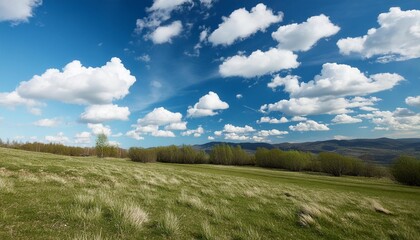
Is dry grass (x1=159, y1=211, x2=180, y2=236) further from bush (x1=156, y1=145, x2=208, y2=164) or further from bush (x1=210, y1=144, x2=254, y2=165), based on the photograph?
bush (x1=210, y1=144, x2=254, y2=165)

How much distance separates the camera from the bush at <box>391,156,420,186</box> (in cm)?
8256

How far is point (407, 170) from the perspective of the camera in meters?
83.7

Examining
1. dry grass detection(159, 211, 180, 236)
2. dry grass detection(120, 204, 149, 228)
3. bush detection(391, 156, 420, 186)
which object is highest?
dry grass detection(120, 204, 149, 228)

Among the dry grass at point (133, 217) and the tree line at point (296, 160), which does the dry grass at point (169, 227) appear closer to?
the dry grass at point (133, 217)

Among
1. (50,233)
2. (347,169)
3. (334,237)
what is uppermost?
(50,233)

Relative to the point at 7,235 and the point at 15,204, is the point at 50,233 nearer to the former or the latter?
the point at 7,235

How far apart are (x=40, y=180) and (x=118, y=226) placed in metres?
9.40

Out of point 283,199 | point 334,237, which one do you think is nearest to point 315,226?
point 334,237

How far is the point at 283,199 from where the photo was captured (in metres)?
20.3

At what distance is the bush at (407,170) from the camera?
271 ft

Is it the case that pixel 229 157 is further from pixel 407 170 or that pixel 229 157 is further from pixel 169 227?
pixel 169 227

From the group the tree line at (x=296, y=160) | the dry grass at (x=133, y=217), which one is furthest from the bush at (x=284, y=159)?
the dry grass at (x=133, y=217)

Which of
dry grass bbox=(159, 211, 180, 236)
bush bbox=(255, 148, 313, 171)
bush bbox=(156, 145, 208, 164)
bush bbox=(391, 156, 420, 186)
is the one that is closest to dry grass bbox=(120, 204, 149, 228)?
dry grass bbox=(159, 211, 180, 236)

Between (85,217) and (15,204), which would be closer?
(85,217)
